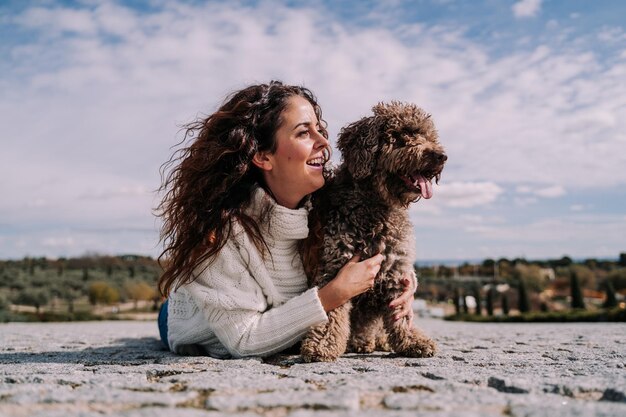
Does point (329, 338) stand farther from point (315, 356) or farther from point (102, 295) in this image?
point (102, 295)

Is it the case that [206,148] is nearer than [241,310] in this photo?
No

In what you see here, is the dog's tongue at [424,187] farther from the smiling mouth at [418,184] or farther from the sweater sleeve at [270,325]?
the sweater sleeve at [270,325]

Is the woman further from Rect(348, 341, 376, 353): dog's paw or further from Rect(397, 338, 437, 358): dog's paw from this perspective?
Rect(348, 341, 376, 353): dog's paw

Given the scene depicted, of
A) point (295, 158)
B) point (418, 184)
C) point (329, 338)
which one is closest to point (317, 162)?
point (295, 158)

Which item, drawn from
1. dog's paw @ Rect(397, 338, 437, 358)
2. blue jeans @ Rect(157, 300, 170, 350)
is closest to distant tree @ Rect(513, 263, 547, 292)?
blue jeans @ Rect(157, 300, 170, 350)

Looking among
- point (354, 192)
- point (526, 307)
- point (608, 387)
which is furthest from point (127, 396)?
point (526, 307)

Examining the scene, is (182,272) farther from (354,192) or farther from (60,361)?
(354,192)

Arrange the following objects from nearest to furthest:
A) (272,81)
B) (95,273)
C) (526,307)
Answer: (272,81) < (526,307) < (95,273)

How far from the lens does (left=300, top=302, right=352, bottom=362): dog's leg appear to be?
14.4 ft

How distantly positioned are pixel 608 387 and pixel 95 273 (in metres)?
64.4

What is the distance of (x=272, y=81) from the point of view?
18.7ft

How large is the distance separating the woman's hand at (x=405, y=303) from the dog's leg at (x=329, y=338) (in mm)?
415

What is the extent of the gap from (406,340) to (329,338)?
29.9 inches

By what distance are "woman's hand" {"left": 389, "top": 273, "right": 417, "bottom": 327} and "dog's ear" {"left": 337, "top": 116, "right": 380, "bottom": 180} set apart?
1009 mm
